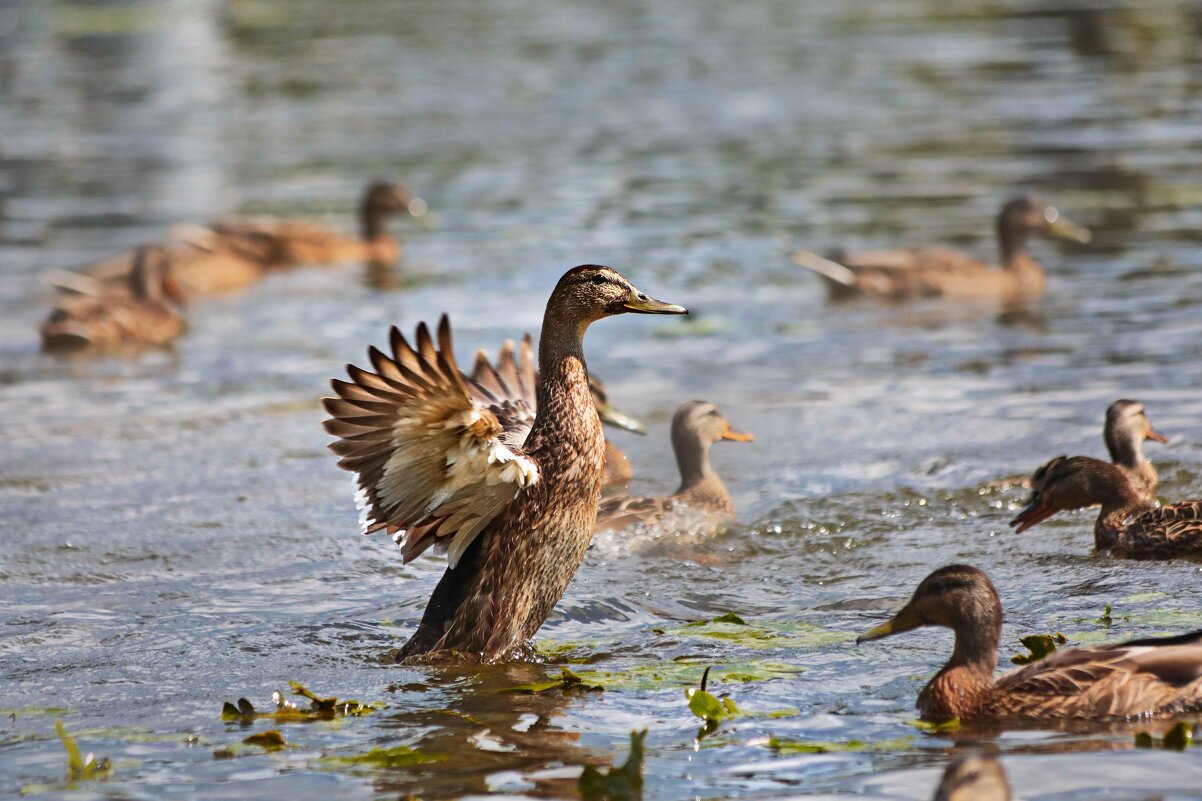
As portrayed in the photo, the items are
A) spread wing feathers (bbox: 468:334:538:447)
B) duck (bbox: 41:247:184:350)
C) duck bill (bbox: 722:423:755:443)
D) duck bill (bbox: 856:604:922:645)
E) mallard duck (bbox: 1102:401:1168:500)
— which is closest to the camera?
duck bill (bbox: 856:604:922:645)

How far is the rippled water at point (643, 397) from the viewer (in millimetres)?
6195

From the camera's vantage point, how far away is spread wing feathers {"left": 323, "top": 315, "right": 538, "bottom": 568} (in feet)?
20.8

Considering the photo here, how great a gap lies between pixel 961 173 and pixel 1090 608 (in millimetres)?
13381

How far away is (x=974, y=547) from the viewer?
8445 millimetres

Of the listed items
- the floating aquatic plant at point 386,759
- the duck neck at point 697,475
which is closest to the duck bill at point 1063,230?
the duck neck at point 697,475

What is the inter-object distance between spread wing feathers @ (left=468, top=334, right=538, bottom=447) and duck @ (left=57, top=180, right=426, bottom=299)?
26.7 feet

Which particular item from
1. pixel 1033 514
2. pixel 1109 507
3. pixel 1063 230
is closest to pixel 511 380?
pixel 1033 514

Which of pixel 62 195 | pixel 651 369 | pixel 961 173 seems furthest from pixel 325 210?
pixel 651 369

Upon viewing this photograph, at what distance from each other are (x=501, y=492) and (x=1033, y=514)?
112 inches

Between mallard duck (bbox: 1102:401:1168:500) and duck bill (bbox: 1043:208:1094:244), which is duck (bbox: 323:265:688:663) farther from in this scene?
duck bill (bbox: 1043:208:1094:244)

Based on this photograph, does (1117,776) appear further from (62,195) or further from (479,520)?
(62,195)

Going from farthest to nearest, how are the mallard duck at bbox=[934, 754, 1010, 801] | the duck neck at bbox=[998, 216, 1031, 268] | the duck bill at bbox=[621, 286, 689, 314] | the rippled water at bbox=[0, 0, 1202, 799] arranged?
the duck neck at bbox=[998, 216, 1031, 268] < the duck bill at bbox=[621, 286, 689, 314] < the rippled water at bbox=[0, 0, 1202, 799] < the mallard duck at bbox=[934, 754, 1010, 801]

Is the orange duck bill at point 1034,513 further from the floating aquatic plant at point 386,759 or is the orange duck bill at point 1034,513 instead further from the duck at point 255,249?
the duck at point 255,249

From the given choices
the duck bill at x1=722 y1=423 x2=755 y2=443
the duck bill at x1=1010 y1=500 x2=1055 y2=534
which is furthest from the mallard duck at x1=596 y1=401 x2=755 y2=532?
the duck bill at x1=1010 y1=500 x2=1055 y2=534
